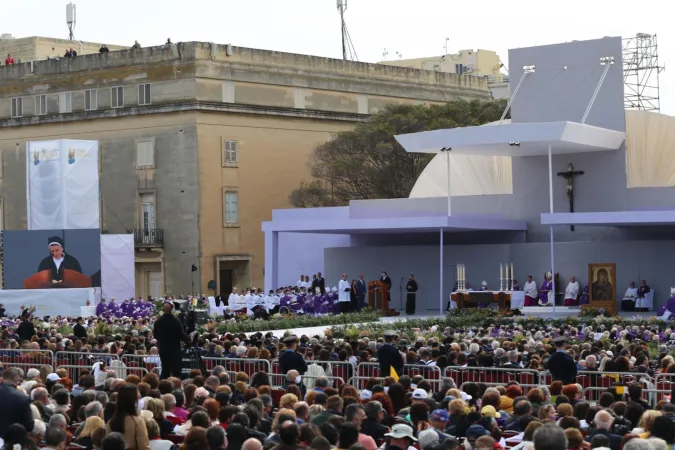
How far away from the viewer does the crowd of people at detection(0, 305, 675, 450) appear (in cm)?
1209

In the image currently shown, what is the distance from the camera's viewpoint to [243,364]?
829 inches

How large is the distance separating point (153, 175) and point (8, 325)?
74.4 feet

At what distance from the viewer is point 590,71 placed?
145 feet

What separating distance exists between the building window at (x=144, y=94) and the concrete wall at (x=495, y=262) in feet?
46.7

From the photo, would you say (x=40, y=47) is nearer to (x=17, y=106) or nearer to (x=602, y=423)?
(x=17, y=106)

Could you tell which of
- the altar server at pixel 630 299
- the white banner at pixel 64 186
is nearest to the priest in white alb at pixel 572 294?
the altar server at pixel 630 299

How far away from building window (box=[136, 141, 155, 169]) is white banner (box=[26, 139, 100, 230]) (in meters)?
9.39

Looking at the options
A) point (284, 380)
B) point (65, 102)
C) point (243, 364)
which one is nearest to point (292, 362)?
point (284, 380)

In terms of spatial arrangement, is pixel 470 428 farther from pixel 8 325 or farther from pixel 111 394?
pixel 8 325

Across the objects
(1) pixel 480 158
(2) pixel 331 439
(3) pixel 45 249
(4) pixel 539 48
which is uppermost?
(4) pixel 539 48

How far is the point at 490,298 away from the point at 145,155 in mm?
23453

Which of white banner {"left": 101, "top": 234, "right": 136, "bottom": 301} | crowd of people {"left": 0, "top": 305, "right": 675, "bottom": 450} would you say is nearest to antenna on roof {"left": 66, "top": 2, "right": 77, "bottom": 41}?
white banner {"left": 101, "top": 234, "right": 136, "bottom": 301}

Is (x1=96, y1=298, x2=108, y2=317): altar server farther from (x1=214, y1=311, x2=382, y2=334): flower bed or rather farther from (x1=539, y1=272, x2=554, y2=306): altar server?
(x1=539, y1=272, x2=554, y2=306): altar server

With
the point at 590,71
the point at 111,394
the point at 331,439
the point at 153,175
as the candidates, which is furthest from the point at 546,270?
the point at 331,439
